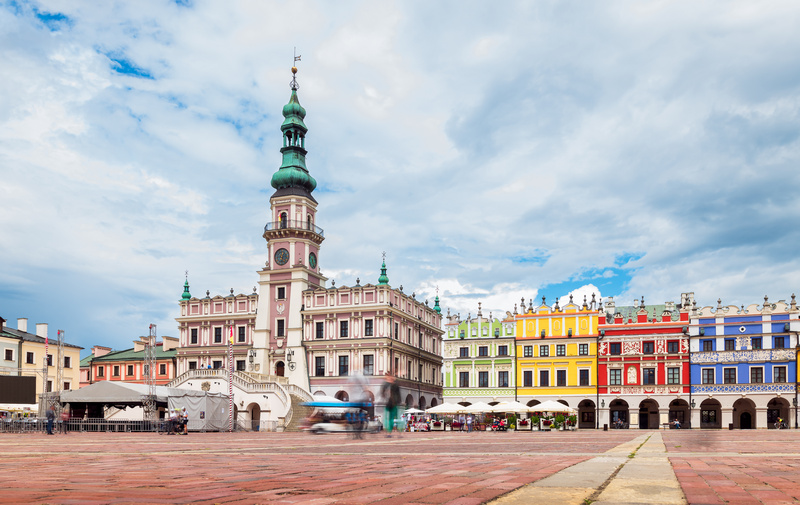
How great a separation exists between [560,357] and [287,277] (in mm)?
24326

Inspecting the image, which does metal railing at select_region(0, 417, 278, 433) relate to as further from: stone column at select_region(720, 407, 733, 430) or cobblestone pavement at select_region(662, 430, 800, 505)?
stone column at select_region(720, 407, 733, 430)

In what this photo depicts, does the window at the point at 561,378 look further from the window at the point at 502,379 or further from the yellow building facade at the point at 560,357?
the window at the point at 502,379

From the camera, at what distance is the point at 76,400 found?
1533 inches

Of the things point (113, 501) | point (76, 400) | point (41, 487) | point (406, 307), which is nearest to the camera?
point (113, 501)

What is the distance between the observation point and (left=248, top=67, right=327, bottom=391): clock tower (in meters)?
63.5

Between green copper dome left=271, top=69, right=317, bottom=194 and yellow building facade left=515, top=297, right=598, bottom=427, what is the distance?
2303 centimetres

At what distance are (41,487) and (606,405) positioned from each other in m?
58.8

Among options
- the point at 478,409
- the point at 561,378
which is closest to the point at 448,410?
the point at 478,409

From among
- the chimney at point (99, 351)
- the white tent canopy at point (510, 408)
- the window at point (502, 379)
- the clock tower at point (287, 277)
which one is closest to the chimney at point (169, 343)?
the chimney at point (99, 351)

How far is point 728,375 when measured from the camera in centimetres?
5959

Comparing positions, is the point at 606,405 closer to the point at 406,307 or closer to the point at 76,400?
the point at 406,307

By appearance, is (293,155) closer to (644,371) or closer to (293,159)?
(293,159)

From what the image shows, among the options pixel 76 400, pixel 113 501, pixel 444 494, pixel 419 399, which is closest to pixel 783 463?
pixel 444 494

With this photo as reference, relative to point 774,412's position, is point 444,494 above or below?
above
